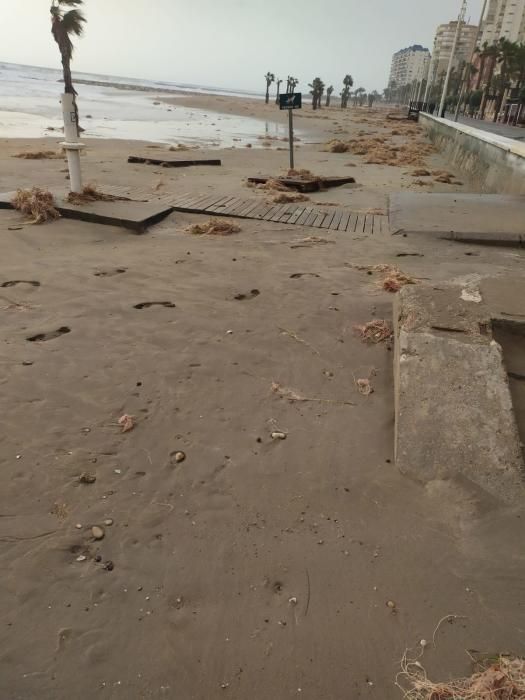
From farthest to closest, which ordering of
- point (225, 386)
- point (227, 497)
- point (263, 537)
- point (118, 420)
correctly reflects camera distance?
1. point (225, 386)
2. point (118, 420)
3. point (227, 497)
4. point (263, 537)

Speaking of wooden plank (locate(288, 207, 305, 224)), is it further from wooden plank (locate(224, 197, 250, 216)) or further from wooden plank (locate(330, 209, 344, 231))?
wooden plank (locate(224, 197, 250, 216))

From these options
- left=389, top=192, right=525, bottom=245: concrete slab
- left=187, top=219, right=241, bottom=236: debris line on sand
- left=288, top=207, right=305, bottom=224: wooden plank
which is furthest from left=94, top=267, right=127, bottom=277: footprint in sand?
left=389, top=192, right=525, bottom=245: concrete slab

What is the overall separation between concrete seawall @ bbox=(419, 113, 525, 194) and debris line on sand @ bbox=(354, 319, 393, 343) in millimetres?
7018

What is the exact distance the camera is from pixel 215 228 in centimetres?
730

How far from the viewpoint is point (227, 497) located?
2.62 m

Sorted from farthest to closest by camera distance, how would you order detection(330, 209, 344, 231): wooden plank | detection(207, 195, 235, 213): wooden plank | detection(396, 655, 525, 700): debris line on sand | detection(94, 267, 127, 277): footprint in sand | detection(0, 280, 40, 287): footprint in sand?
detection(207, 195, 235, 213): wooden plank < detection(330, 209, 344, 231): wooden plank < detection(94, 267, 127, 277): footprint in sand < detection(0, 280, 40, 287): footprint in sand < detection(396, 655, 525, 700): debris line on sand

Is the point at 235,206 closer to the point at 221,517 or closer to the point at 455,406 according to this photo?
the point at 455,406

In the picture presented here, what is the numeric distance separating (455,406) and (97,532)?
212cm

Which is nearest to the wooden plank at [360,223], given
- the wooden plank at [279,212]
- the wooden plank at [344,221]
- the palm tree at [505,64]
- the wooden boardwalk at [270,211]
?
the wooden boardwalk at [270,211]

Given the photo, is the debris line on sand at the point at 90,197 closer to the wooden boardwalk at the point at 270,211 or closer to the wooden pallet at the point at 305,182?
the wooden boardwalk at the point at 270,211

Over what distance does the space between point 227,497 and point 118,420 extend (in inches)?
36.2

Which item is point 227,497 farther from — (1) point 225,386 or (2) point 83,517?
(1) point 225,386

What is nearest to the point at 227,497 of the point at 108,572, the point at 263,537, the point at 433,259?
the point at 263,537

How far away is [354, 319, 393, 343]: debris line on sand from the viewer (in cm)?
424
